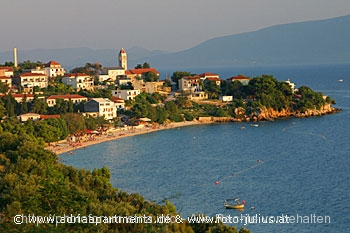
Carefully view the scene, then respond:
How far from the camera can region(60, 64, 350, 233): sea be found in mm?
Answer: 17625

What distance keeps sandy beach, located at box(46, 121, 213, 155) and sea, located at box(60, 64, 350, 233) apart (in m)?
0.66

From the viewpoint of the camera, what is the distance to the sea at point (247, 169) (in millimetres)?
17625

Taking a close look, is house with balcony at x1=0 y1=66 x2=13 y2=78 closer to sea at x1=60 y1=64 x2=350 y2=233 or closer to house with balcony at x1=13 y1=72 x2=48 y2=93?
house with balcony at x1=13 y1=72 x2=48 y2=93

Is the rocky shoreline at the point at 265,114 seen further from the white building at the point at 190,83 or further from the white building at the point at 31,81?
the white building at the point at 31,81

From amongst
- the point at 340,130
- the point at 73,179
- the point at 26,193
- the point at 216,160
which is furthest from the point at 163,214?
the point at 340,130

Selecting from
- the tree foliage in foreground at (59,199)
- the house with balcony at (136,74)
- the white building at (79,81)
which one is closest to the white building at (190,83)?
the house with balcony at (136,74)

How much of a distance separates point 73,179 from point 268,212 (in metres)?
5.46

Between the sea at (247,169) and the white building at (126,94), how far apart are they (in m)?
5.71

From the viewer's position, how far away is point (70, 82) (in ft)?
142

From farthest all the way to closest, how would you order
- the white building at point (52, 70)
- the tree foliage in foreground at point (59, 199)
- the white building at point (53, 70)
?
the white building at point (53, 70) < the white building at point (52, 70) < the tree foliage in foreground at point (59, 199)

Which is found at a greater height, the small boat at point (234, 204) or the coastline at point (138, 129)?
the coastline at point (138, 129)

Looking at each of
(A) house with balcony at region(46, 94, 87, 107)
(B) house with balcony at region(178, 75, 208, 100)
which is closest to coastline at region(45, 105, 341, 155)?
(A) house with balcony at region(46, 94, 87, 107)

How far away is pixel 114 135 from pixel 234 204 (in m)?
16.6

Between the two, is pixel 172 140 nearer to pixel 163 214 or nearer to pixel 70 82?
pixel 70 82
